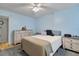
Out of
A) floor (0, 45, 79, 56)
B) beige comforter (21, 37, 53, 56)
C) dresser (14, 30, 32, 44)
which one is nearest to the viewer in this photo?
beige comforter (21, 37, 53, 56)

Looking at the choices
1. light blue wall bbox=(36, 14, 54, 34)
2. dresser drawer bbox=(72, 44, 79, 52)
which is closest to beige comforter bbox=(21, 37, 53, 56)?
light blue wall bbox=(36, 14, 54, 34)

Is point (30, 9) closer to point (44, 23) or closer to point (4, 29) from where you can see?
point (44, 23)

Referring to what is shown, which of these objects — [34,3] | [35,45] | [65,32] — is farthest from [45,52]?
[34,3]

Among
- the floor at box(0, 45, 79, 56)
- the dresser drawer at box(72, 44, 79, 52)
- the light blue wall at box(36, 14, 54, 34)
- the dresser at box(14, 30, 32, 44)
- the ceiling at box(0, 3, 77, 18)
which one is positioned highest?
the ceiling at box(0, 3, 77, 18)

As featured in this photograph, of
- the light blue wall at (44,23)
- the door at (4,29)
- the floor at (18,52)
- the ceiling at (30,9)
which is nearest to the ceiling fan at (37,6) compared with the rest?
the ceiling at (30,9)

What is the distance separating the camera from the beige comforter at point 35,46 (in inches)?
63.1

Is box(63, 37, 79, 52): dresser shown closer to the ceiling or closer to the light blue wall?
the light blue wall

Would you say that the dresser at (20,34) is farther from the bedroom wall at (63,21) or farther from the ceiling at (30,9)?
the ceiling at (30,9)

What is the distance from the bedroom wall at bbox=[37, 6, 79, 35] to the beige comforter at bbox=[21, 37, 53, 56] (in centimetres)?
27

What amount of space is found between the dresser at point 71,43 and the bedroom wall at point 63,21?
0.15m

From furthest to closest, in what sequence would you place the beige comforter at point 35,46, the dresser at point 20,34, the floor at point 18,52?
the dresser at point 20,34, the floor at point 18,52, the beige comforter at point 35,46

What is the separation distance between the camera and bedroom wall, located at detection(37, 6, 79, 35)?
174 cm

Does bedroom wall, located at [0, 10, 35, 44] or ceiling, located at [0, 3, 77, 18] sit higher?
ceiling, located at [0, 3, 77, 18]

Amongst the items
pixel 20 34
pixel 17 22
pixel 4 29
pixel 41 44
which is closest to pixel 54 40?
pixel 41 44
